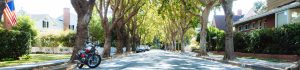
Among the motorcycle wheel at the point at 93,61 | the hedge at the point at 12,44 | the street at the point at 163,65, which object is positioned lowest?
the street at the point at 163,65

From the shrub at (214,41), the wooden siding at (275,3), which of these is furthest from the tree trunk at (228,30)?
the shrub at (214,41)

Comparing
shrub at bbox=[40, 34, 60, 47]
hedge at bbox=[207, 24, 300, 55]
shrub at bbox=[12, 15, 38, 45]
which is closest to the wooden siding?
hedge at bbox=[207, 24, 300, 55]

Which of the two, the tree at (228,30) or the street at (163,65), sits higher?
the tree at (228,30)

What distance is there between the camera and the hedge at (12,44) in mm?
25719

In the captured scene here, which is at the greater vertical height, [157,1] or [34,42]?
[157,1]

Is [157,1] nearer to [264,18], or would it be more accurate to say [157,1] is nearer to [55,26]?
[264,18]

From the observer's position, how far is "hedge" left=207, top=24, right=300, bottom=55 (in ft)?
83.9

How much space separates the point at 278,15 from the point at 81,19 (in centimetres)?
2368

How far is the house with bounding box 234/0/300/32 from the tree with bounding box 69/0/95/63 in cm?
1841

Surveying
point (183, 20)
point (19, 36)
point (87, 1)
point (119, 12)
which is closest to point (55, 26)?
point (183, 20)

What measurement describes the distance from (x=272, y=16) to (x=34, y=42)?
30.7 meters

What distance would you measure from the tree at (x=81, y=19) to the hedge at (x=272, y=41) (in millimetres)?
11302

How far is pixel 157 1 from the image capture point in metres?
45.8

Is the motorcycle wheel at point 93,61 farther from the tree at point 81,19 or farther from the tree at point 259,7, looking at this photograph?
the tree at point 259,7
